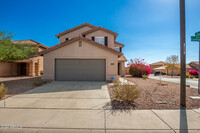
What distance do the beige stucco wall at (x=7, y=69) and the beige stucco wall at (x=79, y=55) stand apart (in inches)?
510

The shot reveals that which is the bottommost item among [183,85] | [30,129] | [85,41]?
[30,129]

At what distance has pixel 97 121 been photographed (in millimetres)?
3158

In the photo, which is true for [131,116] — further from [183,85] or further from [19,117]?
[19,117]

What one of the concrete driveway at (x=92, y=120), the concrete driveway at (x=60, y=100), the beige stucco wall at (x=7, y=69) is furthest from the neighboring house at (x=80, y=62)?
the beige stucco wall at (x=7, y=69)

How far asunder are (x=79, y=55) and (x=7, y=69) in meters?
16.9

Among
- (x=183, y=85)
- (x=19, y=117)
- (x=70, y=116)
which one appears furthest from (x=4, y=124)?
(x=183, y=85)

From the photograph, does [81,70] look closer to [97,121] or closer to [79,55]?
[79,55]

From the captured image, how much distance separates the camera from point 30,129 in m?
Answer: 2.81

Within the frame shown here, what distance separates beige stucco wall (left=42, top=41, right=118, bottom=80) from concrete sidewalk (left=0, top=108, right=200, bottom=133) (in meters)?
6.95

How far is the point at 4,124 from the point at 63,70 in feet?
26.4

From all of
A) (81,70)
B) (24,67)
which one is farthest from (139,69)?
(24,67)

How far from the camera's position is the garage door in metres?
10.8

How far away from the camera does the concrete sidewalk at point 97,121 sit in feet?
9.20

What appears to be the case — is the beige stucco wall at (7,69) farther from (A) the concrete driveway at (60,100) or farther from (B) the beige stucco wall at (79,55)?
(A) the concrete driveway at (60,100)
